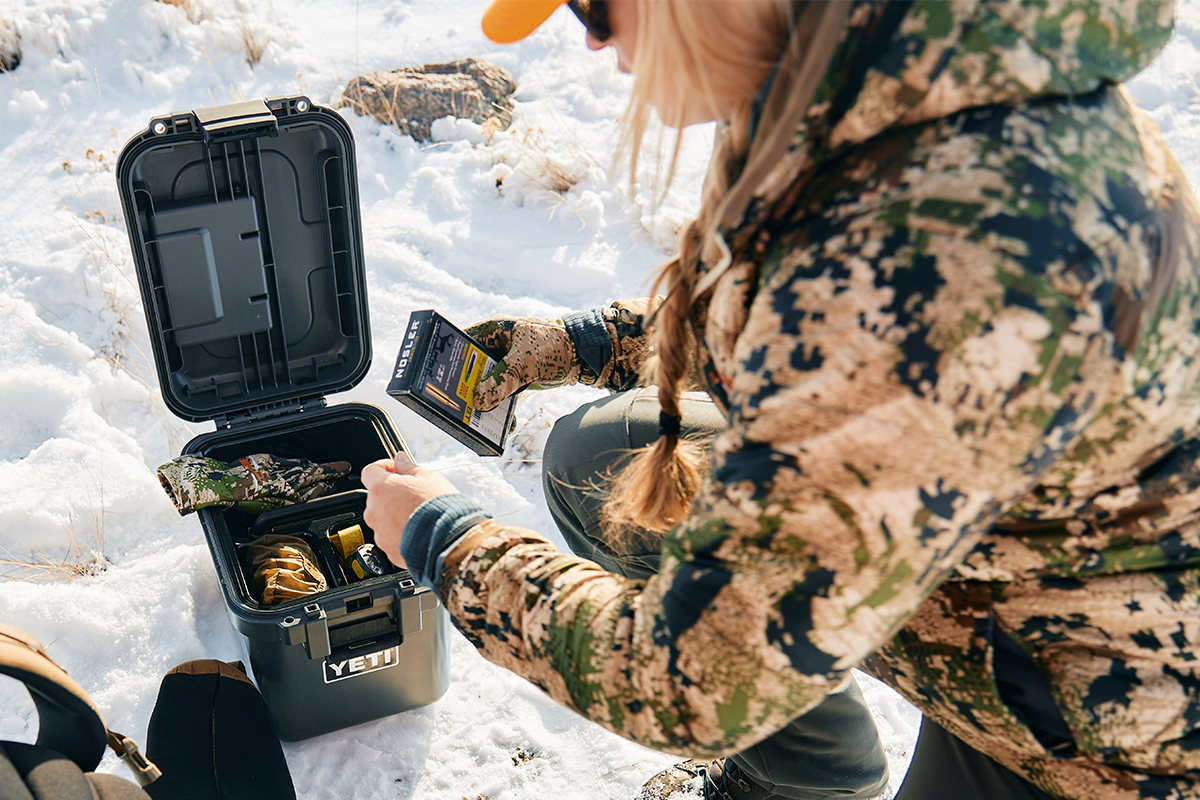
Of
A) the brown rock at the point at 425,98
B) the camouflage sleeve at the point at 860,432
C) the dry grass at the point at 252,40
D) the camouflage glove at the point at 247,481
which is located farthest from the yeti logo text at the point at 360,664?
the dry grass at the point at 252,40

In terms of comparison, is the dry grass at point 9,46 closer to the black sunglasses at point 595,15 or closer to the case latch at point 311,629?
the case latch at point 311,629

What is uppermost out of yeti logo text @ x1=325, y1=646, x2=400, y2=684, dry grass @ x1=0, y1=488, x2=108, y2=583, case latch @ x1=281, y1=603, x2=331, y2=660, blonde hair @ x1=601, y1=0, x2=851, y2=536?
blonde hair @ x1=601, y1=0, x2=851, y2=536

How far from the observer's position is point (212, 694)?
60.6 inches

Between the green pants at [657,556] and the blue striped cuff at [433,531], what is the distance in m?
0.45

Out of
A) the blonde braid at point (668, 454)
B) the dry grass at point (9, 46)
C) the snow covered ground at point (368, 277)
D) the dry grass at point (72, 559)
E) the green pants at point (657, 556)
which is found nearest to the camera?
the blonde braid at point (668, 454)

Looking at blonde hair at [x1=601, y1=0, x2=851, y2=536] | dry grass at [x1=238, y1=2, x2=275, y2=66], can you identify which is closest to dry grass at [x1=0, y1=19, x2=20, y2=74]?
dry grass at [x1=238, y1=2, x2=275, y2=66]

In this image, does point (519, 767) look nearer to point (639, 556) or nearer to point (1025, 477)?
point (639, 556)

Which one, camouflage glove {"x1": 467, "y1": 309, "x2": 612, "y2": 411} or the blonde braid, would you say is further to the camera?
camouflage glove {"x1": 467, "y1": 309, "x2": 612, "y2": 411}

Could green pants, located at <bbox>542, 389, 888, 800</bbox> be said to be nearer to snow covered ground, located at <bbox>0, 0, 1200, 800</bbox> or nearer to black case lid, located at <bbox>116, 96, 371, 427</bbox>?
snow covered ground, located at <bbox>0, 0, 1200, 800</bbox>

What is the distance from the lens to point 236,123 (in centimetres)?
170

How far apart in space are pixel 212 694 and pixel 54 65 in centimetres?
325

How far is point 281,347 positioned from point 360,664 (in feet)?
2.46

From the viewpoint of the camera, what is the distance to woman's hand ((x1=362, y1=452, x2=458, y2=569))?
1.22 meters

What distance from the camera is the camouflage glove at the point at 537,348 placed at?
1.74 m
